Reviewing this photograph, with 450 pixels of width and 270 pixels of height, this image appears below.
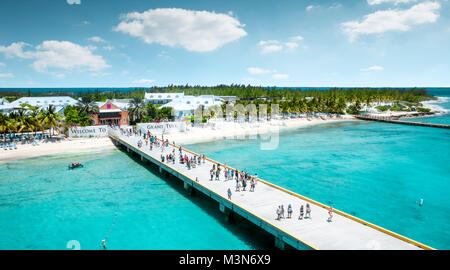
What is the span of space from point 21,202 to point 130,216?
13.3 metres

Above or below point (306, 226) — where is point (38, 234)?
below

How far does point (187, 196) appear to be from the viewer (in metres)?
30.9

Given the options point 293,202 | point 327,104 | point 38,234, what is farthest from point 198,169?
point 327,104

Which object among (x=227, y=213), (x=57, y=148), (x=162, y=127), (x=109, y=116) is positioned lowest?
(x=227, y=213)

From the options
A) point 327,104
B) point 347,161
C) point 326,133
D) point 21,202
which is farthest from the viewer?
point 327,104

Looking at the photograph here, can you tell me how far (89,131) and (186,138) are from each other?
2120cm

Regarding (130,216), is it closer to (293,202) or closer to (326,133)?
(293,202)

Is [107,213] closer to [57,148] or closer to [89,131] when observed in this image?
[57,148]

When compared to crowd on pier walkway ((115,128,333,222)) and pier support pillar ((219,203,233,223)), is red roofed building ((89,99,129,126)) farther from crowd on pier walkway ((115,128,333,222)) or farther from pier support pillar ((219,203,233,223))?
pier support pillar ((219,203,233,223))

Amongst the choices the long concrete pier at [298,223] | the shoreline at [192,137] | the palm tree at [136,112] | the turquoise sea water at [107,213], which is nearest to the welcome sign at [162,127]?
the shoreline at [192,137]

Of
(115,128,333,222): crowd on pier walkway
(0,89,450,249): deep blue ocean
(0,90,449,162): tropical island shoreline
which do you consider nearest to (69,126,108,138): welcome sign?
(0,90,449,162): tropical island shoreline

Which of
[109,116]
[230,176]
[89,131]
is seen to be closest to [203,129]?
[109,116]

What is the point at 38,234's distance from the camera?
23234 millimetres

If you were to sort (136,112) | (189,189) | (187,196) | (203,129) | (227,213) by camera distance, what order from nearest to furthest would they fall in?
(227,213), (187,196), (189,189), (136,112), (203,129)
